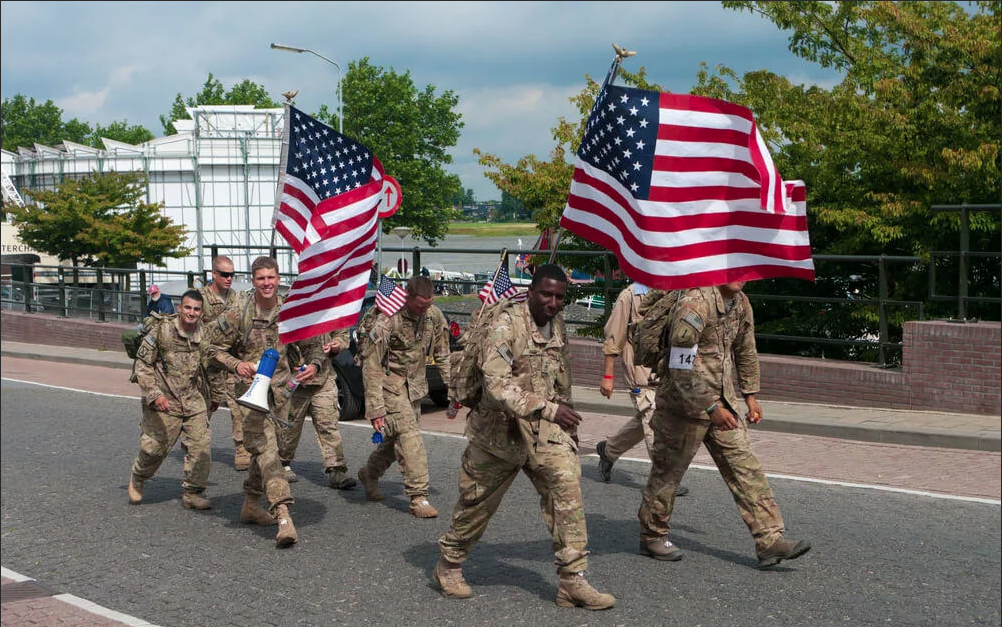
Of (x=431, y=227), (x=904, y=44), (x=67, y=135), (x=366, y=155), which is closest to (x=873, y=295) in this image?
(x=904, y=44)

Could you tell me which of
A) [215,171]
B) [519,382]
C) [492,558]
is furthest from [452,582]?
[215,171]

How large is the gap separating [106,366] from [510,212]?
860 cm

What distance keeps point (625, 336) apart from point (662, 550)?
2736mm

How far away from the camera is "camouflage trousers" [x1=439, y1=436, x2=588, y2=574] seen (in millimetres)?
6145

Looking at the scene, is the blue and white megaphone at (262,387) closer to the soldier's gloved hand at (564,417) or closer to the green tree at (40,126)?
the soldier's gloved hand at (564,417)

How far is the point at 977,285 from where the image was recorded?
14.1 metres

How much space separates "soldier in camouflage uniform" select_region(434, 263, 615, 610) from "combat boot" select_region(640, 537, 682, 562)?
107cm

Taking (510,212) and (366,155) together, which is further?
(510,212)

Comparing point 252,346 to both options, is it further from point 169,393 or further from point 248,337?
point 169,393

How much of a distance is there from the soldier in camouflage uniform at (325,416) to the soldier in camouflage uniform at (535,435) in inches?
107

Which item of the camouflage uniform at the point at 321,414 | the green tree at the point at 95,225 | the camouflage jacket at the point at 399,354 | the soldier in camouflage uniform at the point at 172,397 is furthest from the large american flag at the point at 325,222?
the green tree at the point at 95,225

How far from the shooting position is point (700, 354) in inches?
273

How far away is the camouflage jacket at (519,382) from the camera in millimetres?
6082

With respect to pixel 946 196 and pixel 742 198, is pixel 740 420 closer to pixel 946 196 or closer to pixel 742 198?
pixel 742 198
